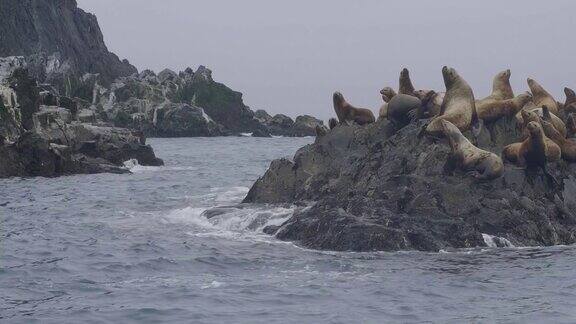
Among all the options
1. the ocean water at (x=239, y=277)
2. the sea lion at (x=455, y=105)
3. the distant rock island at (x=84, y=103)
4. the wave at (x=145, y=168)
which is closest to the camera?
the ocean water at (x=239, y=277)

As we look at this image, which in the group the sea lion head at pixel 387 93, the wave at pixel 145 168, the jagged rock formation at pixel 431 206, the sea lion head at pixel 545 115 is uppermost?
the sea lion head at pixel 387 93

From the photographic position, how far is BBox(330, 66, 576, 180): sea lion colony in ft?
62.8

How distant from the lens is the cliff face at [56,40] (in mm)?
99688

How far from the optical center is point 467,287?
14.4 meters

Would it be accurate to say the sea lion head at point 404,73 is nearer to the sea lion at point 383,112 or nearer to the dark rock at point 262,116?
the sea lion at point 383,112

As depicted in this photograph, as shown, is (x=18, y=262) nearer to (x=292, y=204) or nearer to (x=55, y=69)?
(x=292, y=204)

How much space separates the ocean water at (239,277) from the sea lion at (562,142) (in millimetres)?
3578

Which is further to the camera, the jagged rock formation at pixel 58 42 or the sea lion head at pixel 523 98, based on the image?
the jagged rock formation at pixel 58 42

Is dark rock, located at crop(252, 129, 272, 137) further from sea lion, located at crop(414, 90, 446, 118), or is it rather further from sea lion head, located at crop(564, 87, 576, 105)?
sea lion, located at crop(414, 90, 446, 118)

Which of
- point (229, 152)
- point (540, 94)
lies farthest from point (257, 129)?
point (540, 94)

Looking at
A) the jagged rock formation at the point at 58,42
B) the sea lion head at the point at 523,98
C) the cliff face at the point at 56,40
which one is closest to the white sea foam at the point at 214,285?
the sea lion head at the point at 523,98

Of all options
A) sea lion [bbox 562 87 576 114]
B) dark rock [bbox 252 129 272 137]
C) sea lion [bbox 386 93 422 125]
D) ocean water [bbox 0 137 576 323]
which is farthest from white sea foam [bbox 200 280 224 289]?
dark rock [bbox 252 129 272 137]

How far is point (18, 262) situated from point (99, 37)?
118802 mm

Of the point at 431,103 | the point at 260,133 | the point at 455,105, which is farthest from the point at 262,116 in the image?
the point at 455,105
